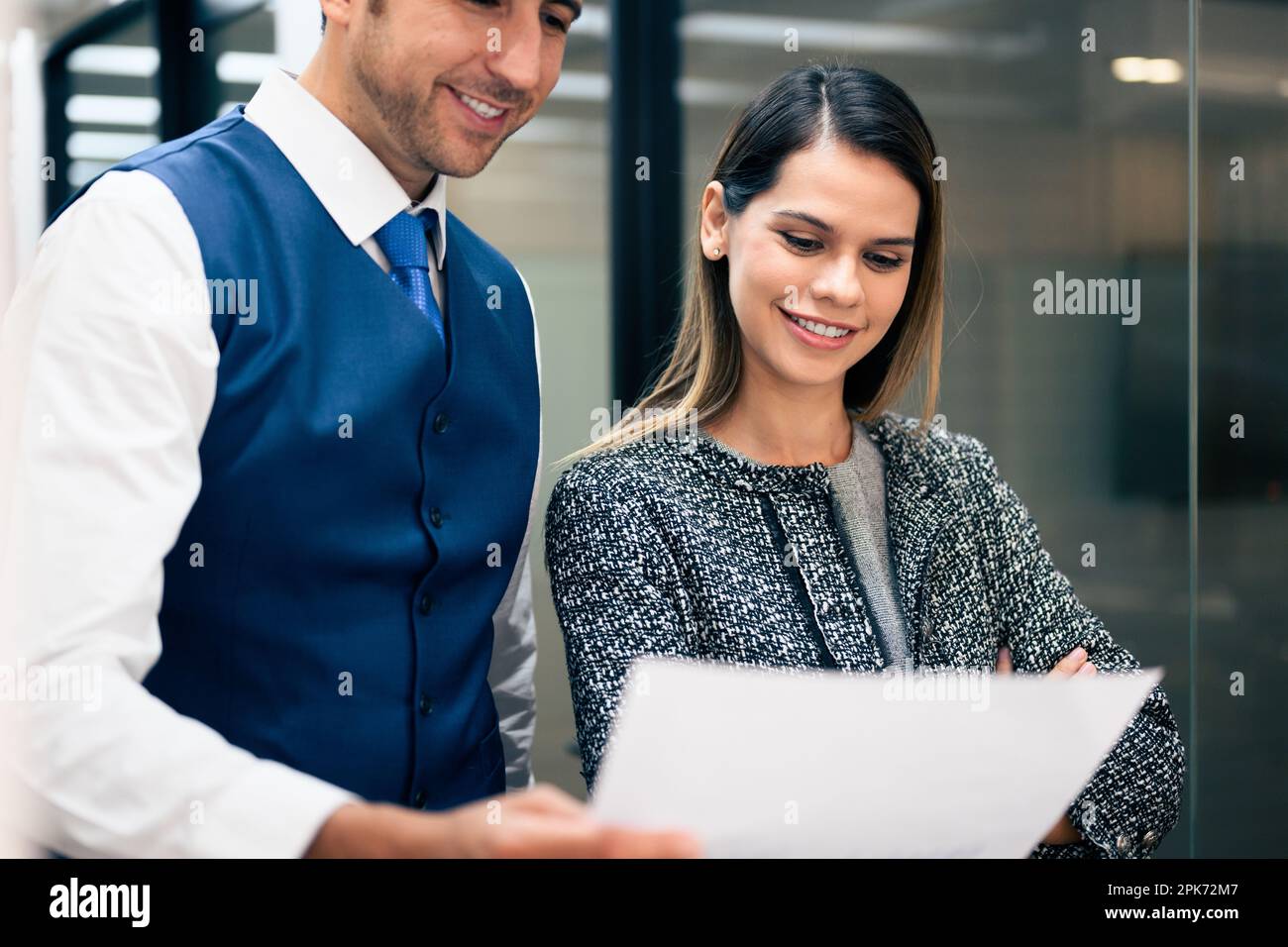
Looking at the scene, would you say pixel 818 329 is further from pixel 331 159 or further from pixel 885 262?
pixel 331 159

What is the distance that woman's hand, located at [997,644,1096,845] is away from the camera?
1264mm

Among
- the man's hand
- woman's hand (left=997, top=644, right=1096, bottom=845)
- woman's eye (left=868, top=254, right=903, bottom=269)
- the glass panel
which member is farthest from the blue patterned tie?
the glass panel

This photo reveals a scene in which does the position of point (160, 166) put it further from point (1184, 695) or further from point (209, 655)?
point (1184, 695)

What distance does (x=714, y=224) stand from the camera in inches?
55.8

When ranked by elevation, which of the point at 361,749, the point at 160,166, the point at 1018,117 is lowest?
the point at 361,749

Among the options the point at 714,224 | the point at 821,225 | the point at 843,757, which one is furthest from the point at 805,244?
the point at 843,757

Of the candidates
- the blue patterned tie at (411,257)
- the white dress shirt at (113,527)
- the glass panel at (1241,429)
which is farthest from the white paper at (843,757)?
the glass panel at (1241,429)

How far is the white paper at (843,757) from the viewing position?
668 mm

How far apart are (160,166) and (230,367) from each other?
7.3 inches

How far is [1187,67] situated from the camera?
71.2 inches

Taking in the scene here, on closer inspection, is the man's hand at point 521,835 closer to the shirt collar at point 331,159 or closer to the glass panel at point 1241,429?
the shirt collar at point 331,159

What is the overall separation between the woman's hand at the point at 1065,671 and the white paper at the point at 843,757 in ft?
1.63

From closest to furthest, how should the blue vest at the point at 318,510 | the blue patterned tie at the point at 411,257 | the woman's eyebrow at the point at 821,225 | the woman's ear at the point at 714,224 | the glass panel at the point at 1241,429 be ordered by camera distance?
the blue vest at the point at 318,510 < the blue patterned tie at the point at 411,257 < the woman's eyebrow at the point at 821,225 < the woman's ear at the point at 714,224 < the glass panel at the point at 1241,429
